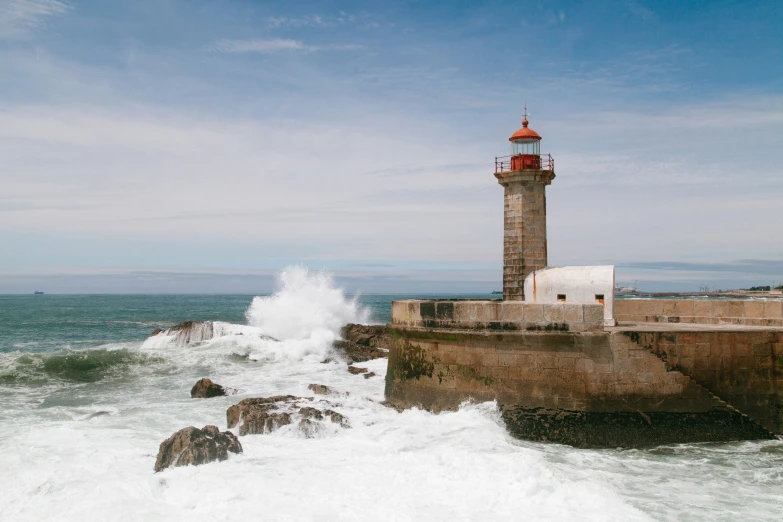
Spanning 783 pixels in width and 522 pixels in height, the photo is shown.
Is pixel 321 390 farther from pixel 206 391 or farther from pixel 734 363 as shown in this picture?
pixel 734 363

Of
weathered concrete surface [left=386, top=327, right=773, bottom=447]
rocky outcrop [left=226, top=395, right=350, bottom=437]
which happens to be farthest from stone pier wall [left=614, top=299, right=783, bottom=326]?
rocky outcrop [left=226, top=395, right=350, bottom=437]

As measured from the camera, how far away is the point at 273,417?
28.5 feet

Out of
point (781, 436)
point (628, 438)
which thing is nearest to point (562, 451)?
point (628, 438)

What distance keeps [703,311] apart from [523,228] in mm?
3525

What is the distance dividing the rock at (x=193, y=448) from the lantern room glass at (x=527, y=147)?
26.3 feet

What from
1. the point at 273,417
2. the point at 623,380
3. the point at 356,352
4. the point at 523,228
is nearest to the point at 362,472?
the point at 273,417

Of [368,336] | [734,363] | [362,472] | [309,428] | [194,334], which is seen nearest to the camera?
[362,472]

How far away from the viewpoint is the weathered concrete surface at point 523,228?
11.9 m

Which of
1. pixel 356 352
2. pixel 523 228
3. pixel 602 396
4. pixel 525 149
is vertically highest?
pixel 525 149

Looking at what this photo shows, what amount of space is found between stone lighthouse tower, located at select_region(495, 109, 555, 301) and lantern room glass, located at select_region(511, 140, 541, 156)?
66 mm

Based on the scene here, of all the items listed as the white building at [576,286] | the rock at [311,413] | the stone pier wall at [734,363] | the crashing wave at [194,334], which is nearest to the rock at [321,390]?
the rock at [311,413]

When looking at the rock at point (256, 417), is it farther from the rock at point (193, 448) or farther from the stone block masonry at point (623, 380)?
the stone block masonry at point (623, 380)

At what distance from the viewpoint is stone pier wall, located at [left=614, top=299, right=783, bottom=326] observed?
9.74 metres

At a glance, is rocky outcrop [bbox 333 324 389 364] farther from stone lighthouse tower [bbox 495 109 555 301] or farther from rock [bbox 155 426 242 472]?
rock [bbox 155 426 242 472]
